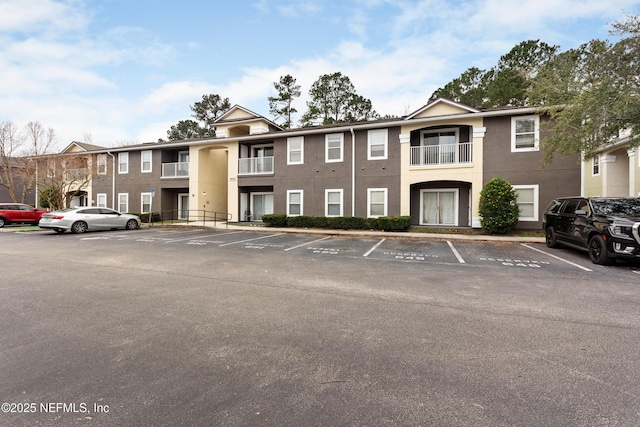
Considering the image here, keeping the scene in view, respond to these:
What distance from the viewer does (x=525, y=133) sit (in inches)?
611

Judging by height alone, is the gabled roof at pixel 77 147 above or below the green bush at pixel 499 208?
above

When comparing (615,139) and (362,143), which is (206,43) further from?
(615,139)

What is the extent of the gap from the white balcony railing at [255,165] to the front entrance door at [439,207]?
33.7ft

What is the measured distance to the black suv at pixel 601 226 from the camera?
758 cm

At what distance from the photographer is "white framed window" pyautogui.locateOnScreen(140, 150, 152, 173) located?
24219 mm

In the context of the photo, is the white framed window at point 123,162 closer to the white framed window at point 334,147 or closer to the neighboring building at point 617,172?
the white framed window at point 334,147

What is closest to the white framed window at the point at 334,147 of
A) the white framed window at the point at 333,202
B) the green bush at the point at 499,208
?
the white framed window at the point at 333,202

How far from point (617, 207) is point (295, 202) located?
15.1 meters

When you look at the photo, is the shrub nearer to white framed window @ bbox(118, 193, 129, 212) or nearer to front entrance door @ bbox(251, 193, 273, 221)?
front entrance door @ bbox(251, 193, 273, 221)

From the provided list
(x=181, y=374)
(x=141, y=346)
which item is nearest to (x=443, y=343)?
(x=181, y=374)

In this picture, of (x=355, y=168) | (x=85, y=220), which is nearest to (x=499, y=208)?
(x=355, y=168)

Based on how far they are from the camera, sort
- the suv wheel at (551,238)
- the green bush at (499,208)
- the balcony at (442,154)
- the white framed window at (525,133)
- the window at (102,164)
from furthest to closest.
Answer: the window at (102,164), the balcony at (442,154), the white framed window at (525,133), the green bush at (499,208), the suv wheel at (551,238)

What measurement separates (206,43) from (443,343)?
53.2ft

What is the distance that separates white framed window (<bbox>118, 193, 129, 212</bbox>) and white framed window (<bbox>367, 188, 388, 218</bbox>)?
64.2ft
